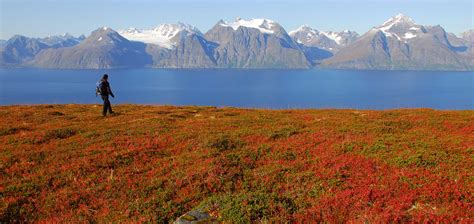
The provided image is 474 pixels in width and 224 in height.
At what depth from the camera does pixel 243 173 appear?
16.0 m

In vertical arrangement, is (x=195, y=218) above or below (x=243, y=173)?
below

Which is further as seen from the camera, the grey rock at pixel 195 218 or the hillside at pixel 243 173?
the hillside at pixel 243 173

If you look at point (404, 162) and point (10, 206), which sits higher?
point (404, 162)

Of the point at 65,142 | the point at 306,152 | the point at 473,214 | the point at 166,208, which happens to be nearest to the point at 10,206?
the point at 166,208

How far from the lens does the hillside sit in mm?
12422

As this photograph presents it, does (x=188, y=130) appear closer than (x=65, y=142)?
No

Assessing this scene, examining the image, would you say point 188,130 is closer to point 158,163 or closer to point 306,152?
point 158,163

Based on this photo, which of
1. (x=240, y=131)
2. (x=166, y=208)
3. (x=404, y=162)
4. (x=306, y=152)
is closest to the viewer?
(x=166, y=208)

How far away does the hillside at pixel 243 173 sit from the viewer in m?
12.4

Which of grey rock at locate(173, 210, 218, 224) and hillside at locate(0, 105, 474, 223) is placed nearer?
grey rock at locate(173, 210, 218, 224)

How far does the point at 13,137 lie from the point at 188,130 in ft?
33.7

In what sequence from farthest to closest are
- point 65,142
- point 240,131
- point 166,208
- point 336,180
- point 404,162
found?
point 240,131 < point 65,142 < point 404,162 < point 336,180 < point 166,208

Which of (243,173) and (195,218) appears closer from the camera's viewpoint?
(195,218)

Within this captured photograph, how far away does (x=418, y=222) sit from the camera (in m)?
10.8
